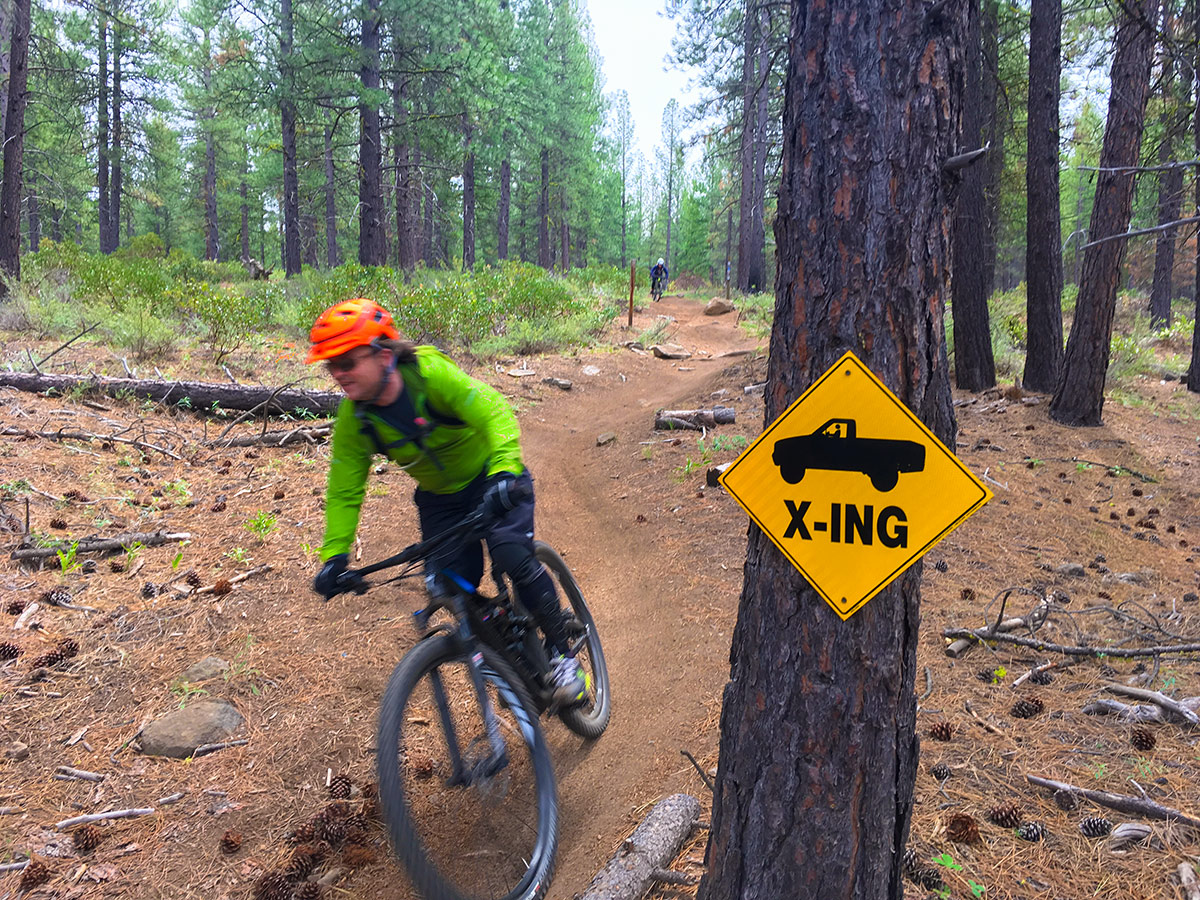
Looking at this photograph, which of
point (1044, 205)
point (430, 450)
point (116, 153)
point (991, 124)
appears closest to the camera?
point (430, 450)

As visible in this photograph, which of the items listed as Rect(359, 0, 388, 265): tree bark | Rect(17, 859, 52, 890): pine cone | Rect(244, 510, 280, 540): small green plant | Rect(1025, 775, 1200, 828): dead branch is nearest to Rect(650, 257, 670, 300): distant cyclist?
Rect(359, 0, 388, 265): tree bark

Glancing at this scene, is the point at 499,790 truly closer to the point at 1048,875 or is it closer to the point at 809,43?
the point at 1048,875

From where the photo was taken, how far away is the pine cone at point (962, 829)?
2.56 metres

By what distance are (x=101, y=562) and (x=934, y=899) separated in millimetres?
5309

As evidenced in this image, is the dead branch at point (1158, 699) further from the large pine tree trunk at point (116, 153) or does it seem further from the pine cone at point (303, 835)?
the large pine tree trunk at point (116, 153)

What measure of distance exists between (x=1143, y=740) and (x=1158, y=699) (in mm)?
367

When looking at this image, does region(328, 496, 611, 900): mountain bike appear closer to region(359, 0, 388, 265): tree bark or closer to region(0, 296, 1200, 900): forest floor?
region(0, 296, 1200, 900): forest floor

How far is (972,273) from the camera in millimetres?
9195

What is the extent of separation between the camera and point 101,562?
490 cm

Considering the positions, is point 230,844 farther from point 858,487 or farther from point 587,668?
point 858,487

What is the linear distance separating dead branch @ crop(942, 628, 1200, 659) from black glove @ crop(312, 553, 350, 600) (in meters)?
3.27

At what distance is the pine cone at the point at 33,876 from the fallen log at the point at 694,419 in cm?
698

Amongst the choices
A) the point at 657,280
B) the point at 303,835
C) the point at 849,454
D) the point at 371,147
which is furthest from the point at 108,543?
the point at 657,280

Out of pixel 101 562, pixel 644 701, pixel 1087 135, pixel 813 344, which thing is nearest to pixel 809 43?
pixel 813 344
